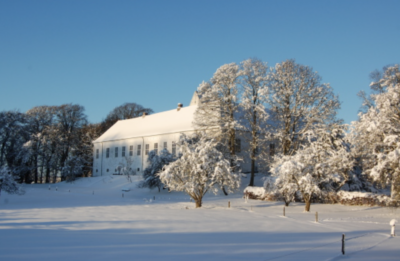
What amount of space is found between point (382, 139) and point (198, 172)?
43.0 feet

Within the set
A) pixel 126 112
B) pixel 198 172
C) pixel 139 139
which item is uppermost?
pixel 126 112

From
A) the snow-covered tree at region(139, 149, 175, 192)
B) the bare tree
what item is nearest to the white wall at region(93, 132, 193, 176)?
the snow-covered tree at region(139, 149, 175, 192)

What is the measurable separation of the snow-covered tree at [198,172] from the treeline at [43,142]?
32.0 meters

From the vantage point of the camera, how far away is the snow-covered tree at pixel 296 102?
33.4 meters

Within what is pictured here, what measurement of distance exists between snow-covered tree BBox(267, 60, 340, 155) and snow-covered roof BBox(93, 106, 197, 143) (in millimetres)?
14695

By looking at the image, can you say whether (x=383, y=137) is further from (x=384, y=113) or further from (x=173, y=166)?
(x=173, y=166)

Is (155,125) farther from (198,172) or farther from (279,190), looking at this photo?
(279,190)

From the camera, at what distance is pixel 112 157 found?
60188 mm

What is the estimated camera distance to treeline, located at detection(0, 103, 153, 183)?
177 ft

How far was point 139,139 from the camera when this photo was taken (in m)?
55.8

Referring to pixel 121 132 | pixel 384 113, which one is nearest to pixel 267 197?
pixel 384 113

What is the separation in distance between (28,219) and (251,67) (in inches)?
1016

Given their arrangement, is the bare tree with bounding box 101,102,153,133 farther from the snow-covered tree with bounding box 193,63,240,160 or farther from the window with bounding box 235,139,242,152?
the snow-covered tree with bounding box 193,63,240,160

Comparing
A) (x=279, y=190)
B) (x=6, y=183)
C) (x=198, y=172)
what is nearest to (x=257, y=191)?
(x=279, y=190)
